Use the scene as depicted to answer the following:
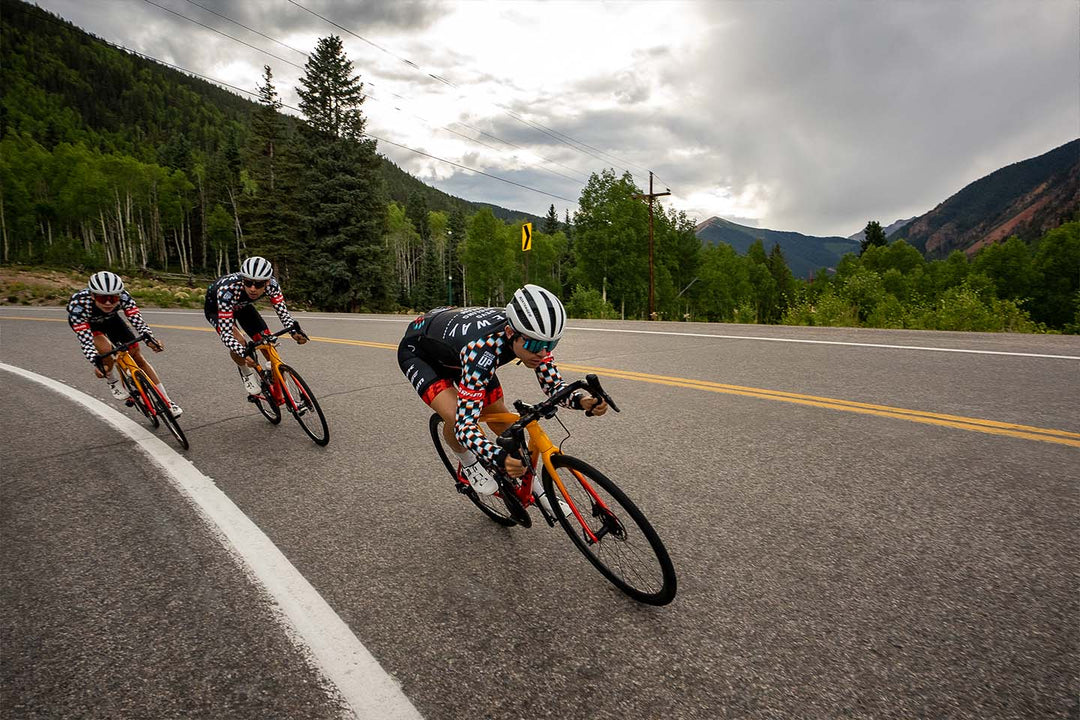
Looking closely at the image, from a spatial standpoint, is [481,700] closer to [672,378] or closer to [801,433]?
[801,433]

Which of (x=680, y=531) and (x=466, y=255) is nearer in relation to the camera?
(x=680, y=531)

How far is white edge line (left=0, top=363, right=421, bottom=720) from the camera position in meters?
1.86

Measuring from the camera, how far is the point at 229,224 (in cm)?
6619

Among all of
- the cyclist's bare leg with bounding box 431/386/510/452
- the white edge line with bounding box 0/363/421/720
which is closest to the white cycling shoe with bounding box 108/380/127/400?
the white edge line with bounding box 0/363/421/720

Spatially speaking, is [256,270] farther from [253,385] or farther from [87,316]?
[87,316]

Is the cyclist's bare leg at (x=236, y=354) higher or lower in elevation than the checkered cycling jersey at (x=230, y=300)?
lower

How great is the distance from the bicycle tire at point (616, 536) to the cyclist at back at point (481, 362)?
0.22 m

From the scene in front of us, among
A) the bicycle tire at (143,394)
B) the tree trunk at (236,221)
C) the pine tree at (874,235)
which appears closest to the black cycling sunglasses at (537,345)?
the bicycle tire at (143,394)

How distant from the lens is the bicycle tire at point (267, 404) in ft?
18.0

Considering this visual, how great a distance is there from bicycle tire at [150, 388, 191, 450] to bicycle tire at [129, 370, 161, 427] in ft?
0.44

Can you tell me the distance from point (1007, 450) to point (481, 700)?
14.1 ft

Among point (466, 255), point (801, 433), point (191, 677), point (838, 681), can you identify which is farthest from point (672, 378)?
point (466, 255)

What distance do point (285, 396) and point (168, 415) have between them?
39.3 inches

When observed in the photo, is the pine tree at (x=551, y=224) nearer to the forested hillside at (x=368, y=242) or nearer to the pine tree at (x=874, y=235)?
the forested hillside at (x=368, y=242)
